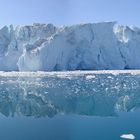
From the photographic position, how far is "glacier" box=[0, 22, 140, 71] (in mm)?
27017

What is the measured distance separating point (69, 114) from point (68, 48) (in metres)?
18.1

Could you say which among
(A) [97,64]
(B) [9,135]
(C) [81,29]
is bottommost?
(B) [9,135]

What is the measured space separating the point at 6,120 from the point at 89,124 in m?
2.34

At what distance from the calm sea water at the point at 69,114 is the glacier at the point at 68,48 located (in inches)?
480

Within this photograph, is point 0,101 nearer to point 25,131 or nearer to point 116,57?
point 25,131

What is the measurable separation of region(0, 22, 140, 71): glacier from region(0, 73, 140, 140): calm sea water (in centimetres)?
1218

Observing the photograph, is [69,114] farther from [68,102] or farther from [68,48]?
[68,48]

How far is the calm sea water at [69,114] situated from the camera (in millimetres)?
7268

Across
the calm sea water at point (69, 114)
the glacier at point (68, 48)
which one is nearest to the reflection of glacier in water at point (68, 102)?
the calm sea water at point (69, 114)

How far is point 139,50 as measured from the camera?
29.6 meters

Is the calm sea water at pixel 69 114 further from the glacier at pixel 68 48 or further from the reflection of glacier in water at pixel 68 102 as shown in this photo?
the glacier at pixel 68 48

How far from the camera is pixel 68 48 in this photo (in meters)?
27.6

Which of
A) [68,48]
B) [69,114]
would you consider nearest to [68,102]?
[69,114]

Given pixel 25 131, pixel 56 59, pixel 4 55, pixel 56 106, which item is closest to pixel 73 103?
pixel 56 106
